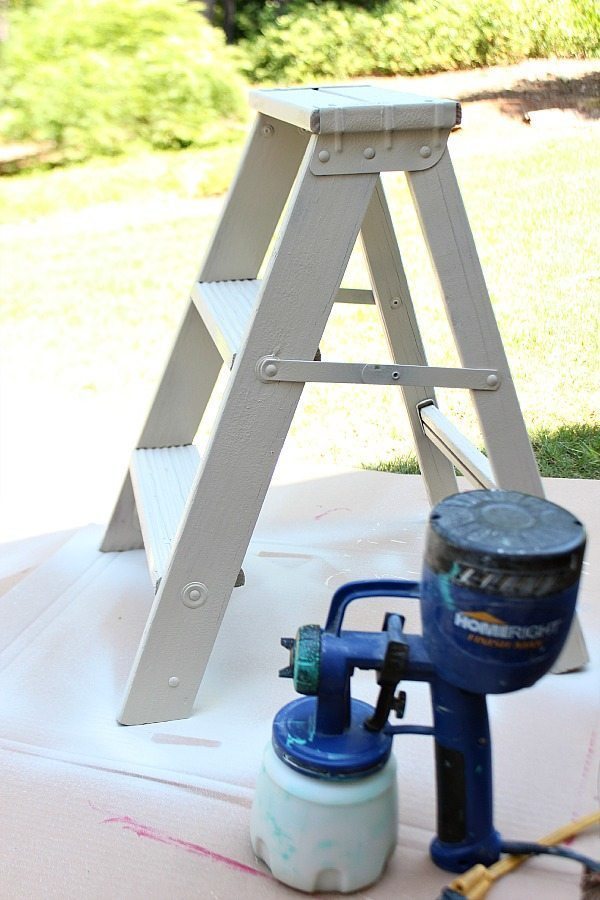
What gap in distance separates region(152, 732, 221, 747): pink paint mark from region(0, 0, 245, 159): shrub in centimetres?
836

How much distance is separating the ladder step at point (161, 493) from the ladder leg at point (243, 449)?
0.33 ft

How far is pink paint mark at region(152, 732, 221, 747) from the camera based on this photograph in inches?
76.7

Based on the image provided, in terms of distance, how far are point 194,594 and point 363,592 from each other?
42 cm

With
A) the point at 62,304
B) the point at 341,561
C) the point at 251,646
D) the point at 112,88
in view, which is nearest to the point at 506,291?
the point at 62,304

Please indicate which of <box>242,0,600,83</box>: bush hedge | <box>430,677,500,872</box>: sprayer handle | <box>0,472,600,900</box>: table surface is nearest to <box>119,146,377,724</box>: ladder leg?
<box>0,472,600,900</box>: table surface

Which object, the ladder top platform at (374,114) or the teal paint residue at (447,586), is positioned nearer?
the teal paint residue at (447,586)

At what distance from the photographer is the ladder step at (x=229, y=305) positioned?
6.59ft

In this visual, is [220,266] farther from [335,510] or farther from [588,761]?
[588,761]

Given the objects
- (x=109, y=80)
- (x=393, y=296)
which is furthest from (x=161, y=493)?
(x=109, y=80)

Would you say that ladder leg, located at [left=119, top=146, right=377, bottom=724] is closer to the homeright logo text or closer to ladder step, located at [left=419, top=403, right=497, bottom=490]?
ladder step, located at [left=419, top=403, right=497, bottom=490]

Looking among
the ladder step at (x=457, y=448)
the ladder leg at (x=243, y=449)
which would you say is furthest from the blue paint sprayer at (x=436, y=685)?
the ladder step at (x=457, y=448)

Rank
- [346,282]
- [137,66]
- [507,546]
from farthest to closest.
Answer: [137,66] < [346,282] < [507,546]

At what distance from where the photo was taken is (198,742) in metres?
1.95

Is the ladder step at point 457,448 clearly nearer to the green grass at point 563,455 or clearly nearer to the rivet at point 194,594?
the rivet at point 194,594
